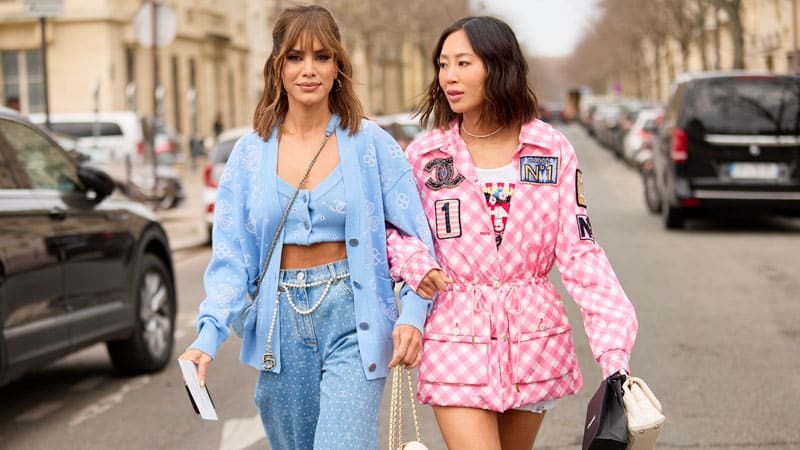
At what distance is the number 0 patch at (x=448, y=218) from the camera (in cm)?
394

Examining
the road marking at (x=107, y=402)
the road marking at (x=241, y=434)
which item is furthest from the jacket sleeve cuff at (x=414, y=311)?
the road marking at (x=107, y=402)

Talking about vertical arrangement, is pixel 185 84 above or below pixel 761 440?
above

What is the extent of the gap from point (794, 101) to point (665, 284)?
5.46 meters

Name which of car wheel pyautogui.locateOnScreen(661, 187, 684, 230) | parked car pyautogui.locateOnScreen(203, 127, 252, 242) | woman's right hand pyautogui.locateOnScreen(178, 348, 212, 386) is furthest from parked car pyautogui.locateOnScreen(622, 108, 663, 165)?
woman's right hand pyautogui.locateOnScreen(178, 348, 212, 386)

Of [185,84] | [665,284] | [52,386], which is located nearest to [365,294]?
[52,386]

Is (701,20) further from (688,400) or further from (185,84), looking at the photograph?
(688,400)

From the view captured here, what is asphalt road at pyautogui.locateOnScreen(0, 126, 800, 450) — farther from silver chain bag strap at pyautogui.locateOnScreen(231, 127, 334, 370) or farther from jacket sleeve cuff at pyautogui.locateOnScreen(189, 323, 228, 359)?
jacket sleeve cuff at pyautogui.locateOnScreen(189, 323, 228, 359)

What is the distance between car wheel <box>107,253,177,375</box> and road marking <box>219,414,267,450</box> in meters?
1.54

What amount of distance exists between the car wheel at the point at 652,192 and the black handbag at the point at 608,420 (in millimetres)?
17259

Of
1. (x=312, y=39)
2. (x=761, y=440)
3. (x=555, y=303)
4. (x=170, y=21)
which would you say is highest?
(x=170, y=21)

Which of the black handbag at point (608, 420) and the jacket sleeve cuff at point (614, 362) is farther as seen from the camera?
the jacket sleeve cuff at point (614, 362)

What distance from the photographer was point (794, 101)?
17141 mm

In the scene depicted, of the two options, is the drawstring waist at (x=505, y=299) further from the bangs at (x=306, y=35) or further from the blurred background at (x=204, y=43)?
the blurred background at (x=204, y=43)

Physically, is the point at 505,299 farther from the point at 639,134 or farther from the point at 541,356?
the point at 639,134
